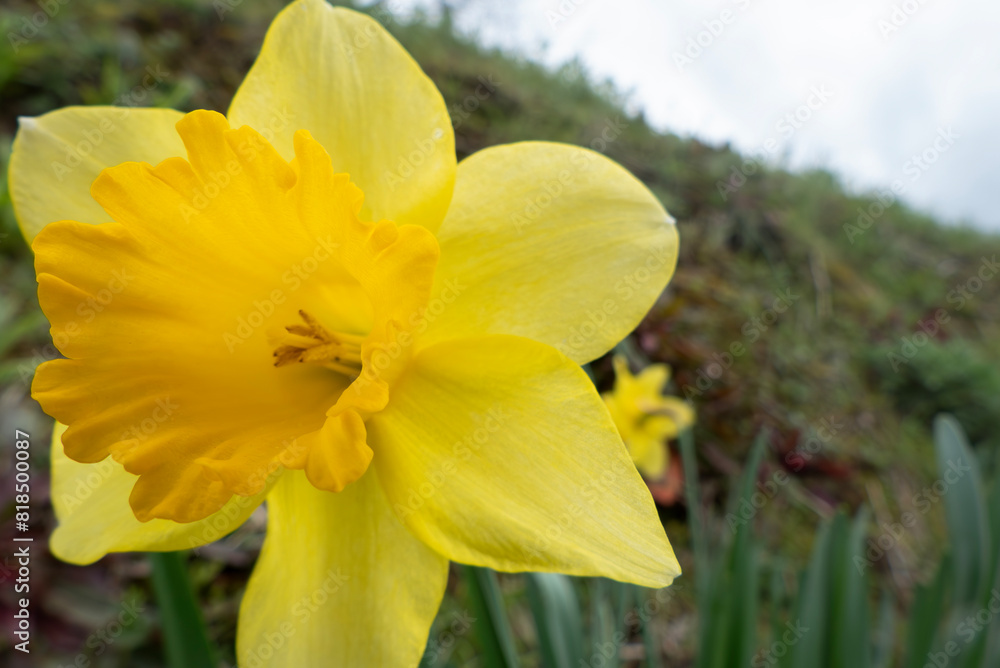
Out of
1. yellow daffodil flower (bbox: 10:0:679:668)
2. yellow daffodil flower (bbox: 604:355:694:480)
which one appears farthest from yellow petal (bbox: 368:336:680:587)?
yellow daffodil flower (bbox: 604:355:694:480)

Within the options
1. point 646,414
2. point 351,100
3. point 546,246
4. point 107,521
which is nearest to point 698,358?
point 646,414

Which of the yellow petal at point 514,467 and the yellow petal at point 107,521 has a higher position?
the yellow petal at point 514,467

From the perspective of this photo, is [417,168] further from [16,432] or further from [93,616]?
[16,432]

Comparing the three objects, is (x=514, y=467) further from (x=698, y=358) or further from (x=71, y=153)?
(x=698, y=358)

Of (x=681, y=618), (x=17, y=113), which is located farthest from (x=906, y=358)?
(x=17, y=113)

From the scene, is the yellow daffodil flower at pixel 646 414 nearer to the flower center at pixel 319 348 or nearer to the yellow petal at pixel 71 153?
the flower center at pixel 319 348

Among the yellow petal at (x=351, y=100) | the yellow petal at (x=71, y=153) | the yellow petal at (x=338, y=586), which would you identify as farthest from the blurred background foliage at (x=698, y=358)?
the yellow petal at (x=71, y=153)
